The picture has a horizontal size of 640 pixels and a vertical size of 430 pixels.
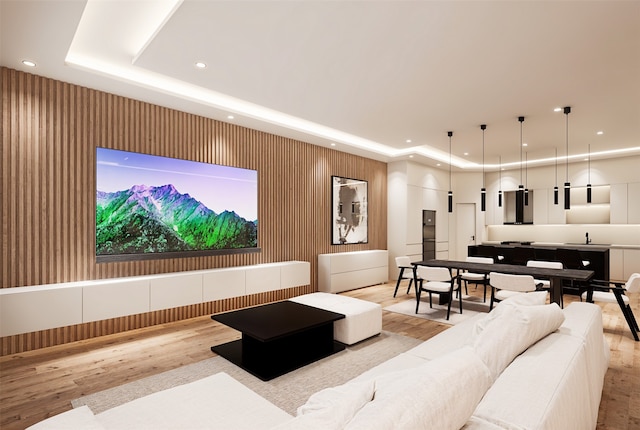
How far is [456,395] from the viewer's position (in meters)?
1.07

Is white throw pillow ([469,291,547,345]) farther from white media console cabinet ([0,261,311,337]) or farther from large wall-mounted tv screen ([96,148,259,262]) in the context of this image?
large wall-mounted tv screen ([96,148,259,262])

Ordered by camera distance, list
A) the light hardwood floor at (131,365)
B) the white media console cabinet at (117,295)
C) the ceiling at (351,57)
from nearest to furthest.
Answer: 1. the light hardwood floor at (131,365)
2. the ceiling at (351,57)
3. the white media console cabinet at (117,295)

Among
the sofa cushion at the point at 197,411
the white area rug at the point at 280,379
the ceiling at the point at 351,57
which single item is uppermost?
the ceiling at the point at 351,57

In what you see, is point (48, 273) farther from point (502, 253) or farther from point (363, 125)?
point (502, 253)

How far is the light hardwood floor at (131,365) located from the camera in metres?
2.45

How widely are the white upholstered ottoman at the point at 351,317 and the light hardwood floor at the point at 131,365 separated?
0.52 meters

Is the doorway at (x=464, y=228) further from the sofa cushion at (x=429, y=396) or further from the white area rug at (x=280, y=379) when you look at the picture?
the sofa cushion at (x=429, y=396)

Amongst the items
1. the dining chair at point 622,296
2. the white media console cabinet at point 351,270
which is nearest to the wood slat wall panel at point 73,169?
the white media console cabinet at point 351,270

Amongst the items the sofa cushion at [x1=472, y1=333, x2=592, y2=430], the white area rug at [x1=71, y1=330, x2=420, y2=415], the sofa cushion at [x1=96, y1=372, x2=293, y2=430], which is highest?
the sofa cushion at [x1=472, y1=333, x2=592, y2=430]

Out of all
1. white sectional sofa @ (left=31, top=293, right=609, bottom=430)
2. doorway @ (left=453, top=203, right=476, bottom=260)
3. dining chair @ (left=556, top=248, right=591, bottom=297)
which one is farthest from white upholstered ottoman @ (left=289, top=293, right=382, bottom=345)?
doorway @ (left=453, top=203, right=476, bottom=260)

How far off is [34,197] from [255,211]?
2.74 meters

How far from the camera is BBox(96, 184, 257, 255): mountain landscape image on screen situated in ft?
13.0

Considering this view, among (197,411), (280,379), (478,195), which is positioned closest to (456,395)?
(197,411)

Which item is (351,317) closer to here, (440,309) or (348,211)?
(440,309)
